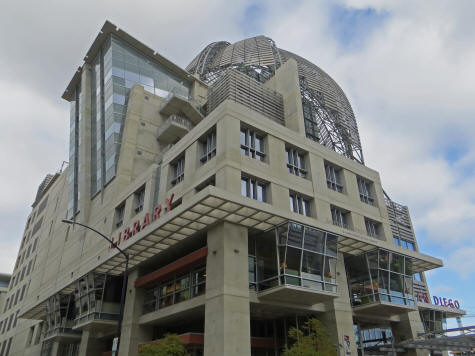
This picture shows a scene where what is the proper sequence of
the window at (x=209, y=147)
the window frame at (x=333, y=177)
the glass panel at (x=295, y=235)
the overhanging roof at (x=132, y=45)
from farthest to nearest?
the overhanging roof at (x=132, y=45)
the window frame at (x=333, y=177)
the window at (x=209, y=147)
the glass panel at (x=295, y=235)

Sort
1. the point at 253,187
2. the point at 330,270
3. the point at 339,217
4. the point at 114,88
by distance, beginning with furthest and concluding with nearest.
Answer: the point at 114,88 < the point at 339,217 < the point at 253,187 < the point at 330,270

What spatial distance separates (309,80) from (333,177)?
919 inches

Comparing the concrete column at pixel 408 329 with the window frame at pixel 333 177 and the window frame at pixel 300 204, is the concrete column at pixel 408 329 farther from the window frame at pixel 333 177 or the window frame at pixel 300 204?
the window frame at pixel 300 204

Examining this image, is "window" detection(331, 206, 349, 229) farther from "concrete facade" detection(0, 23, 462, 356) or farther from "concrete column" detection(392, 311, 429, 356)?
"concrete column" detection(392, 311, 429, 356)

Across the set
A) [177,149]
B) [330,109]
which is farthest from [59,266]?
[330,109]

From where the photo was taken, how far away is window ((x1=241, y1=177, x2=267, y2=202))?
2998cm

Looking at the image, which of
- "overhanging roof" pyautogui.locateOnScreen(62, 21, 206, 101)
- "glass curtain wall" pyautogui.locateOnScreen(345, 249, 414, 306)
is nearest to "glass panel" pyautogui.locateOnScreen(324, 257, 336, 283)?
"glass curtain wall" pyautogui.locateOnScreen(345, 249, 414, 306)

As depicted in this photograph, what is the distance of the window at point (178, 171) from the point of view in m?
35.7

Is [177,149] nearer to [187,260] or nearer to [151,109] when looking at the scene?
[187,260]

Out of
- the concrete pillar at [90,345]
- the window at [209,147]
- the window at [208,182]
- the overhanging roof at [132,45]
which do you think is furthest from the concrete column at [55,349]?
the overhanging roof at [132,45]

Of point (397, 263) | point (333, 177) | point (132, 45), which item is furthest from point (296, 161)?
point (132, 45)

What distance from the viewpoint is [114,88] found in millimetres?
50656

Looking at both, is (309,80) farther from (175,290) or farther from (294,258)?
(175,290)

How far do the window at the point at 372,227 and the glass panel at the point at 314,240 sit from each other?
1023cm
